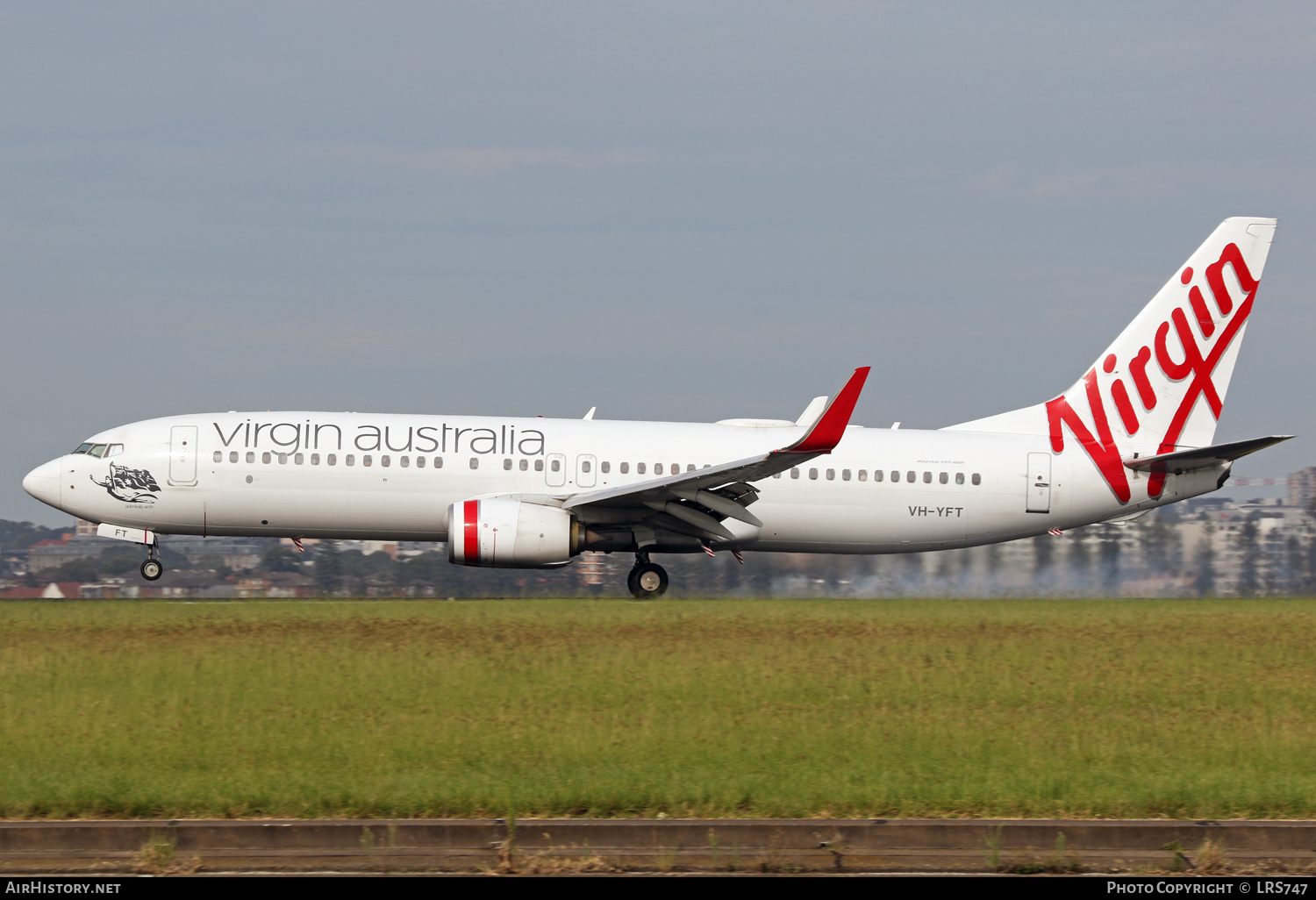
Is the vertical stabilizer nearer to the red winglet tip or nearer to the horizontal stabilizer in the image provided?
the horizontal stabilizer

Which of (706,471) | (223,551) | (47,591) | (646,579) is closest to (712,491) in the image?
(706,471)

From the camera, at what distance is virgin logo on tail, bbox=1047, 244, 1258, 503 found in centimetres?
2966

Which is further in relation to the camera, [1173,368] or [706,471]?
[1173,368]

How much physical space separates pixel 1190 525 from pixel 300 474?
23377mm

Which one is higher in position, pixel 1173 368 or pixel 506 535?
pixel 1173 368

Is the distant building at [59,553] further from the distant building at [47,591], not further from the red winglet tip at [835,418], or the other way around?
the red winglet tip at [835,418]

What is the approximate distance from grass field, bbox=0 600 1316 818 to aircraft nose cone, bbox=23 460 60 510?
702cm

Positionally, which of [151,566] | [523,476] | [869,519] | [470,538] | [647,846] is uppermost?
[523,476]

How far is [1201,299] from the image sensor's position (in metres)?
30.3

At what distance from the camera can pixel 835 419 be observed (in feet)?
80.4

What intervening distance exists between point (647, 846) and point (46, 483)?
879 inches

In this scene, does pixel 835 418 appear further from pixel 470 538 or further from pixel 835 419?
pixel 470 538

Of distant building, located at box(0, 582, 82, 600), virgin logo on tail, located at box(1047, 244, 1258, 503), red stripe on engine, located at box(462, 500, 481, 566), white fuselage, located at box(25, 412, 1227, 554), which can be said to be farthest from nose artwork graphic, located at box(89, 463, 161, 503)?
virgin logo on tail, located at box(1047, 244, 1258, 503)

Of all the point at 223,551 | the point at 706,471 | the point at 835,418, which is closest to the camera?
the point at 835,418
